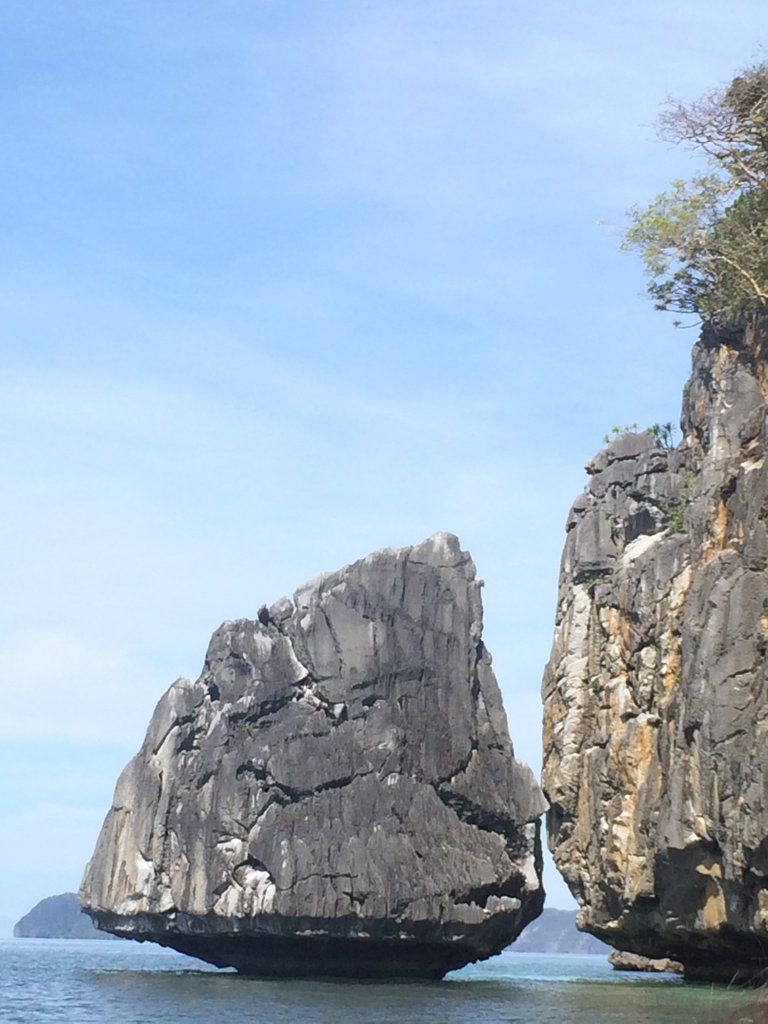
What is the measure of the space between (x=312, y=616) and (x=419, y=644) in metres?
2.90

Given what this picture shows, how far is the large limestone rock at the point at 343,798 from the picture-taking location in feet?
111

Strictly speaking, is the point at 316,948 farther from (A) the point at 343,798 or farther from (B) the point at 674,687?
(B) the point at 674,687

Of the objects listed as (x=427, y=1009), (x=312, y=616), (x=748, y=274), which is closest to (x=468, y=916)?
(x=427, y=1009)

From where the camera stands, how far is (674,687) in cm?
2939

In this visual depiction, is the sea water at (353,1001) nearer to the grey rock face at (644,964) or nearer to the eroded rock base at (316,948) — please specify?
the eroded rock base at (316,948)

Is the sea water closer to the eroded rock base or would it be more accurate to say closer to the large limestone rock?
the eroded rock base

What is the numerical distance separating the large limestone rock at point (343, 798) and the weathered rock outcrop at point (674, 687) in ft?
6.84

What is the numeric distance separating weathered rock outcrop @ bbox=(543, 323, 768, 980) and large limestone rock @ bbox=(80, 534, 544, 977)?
2.08m

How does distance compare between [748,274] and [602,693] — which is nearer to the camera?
[748,274]

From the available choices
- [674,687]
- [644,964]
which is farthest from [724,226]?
[644,964]

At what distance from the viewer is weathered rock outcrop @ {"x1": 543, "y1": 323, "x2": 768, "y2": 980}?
979 inches

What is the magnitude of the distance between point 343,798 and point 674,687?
923cm

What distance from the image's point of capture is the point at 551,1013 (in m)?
27.4

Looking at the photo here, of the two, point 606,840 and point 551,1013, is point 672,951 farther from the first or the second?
point 551,1013
